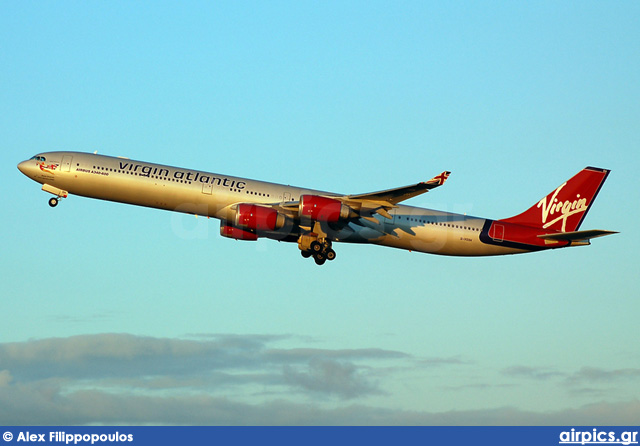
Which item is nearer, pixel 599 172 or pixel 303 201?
pixel 303 201

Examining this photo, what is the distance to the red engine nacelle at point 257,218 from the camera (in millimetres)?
55625

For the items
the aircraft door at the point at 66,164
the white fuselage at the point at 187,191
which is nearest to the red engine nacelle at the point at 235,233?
the white fuselage at the point at 187,191

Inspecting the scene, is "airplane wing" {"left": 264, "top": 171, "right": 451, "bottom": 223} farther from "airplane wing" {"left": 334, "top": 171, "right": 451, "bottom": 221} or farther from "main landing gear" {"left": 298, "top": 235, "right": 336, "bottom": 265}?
"main landing gear" {"left": 298, "top": 235, "right": 336, "bottom": 265}

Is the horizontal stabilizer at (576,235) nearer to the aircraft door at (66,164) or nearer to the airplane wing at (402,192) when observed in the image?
A: the airplane wing at (402,192)

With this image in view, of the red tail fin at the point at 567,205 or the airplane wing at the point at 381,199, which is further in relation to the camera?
the red tail fin at the point at 567,205

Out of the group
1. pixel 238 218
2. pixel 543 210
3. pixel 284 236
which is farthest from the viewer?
pixel 543 210

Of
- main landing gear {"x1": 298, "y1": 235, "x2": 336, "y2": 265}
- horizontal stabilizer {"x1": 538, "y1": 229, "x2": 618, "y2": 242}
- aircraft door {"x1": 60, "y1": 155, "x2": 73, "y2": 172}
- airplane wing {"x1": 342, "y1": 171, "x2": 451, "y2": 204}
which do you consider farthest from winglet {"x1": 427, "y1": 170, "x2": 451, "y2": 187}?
aircraft door {"x1": 60, "y1": 155, "x2": 73, "y2": 172}

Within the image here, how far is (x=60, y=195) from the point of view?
58656mm

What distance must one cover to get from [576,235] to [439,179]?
12304mm

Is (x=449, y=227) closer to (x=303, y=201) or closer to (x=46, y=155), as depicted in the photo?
(x=303, y=201)

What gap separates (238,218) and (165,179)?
544 centimetres

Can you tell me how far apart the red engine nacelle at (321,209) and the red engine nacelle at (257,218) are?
66.9 inches

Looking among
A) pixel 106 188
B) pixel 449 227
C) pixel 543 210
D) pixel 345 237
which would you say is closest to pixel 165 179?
pixel 106 188

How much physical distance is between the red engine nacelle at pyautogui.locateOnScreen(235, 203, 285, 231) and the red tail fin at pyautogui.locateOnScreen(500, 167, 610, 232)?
17.2 m
